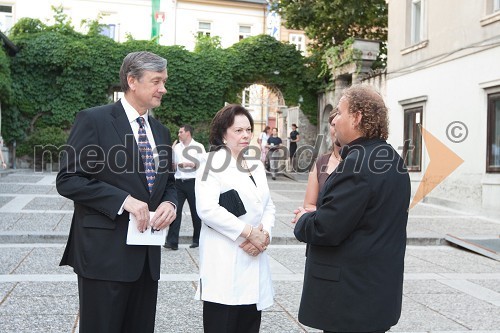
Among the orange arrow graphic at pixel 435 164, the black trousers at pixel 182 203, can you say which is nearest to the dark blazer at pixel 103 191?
the black trousers at pixel 182 203

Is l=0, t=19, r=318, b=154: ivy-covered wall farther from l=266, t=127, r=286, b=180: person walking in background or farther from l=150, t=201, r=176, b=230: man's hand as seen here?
l=150, t=201, r=176, b=230: man's hand

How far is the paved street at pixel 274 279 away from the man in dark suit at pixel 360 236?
6.69ft

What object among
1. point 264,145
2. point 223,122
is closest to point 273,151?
point 264,145

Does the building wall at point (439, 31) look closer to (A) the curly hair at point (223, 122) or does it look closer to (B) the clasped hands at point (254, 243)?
(A) the curly hair at point (223, 122)

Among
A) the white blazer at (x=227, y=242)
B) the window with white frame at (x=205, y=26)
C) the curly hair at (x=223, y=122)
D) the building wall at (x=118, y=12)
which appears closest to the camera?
the white blazer at (x=227, y=242)

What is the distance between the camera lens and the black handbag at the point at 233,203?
11.0ft

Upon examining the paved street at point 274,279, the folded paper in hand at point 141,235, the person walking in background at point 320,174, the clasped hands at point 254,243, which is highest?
the person walking in background at point 320,174

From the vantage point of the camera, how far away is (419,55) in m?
16.1

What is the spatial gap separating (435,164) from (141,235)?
1351cm

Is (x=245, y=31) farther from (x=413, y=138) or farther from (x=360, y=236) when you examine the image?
(x=360, y=236)

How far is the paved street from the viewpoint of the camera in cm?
477

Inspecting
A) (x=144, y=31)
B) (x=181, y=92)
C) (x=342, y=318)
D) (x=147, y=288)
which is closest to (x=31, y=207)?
(x=147, y=288)

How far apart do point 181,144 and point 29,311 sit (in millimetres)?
4066

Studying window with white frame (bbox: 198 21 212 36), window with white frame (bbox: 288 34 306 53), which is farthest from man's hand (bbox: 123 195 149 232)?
window with white frame (bbox: 288 34 306 53)
